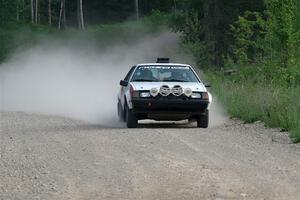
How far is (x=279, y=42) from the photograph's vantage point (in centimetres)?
2700

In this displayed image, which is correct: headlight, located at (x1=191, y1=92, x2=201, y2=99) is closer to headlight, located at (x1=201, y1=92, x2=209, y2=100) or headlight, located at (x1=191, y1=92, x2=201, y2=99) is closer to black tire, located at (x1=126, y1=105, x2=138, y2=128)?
headlight, located at (x1=201, y1=92, x2=209, y2=100)

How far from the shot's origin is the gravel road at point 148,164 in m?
9.59

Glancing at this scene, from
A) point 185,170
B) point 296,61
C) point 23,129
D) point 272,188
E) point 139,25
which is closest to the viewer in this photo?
point 272,188

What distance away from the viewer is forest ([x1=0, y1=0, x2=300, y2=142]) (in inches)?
809

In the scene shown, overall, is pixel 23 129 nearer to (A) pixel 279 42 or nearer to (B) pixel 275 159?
(B) pixel 275 159

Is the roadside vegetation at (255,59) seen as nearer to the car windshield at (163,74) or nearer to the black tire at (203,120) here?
the black tire at (203,120)

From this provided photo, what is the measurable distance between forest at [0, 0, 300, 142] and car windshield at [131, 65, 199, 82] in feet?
7.28

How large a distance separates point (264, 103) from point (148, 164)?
32.0 ft

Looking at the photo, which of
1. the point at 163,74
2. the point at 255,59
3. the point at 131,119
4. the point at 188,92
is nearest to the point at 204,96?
the point at 188,92

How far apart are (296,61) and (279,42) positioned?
131 centimetres

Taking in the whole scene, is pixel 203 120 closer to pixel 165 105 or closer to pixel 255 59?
pixel 165 105

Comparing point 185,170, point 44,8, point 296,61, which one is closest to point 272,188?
point 185,170

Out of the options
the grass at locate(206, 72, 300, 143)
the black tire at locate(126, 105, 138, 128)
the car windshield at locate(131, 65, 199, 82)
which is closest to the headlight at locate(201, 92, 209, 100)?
the car windshield at locate(131, 65, 199, 82)

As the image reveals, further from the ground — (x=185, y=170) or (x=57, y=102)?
(x=185, y=170)
